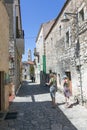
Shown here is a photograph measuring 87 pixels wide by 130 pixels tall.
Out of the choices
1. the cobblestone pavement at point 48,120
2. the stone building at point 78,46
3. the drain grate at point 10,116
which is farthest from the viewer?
the stone building at point 78,46

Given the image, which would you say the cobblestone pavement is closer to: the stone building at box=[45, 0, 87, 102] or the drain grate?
the drain grate

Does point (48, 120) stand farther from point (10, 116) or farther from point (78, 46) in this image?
point (78, 46)

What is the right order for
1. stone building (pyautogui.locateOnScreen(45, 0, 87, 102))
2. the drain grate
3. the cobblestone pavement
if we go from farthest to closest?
stone building (pyautogui.locateOnScreen(45, 0, 87, 102)), the drain grate, the cobblestone pavement

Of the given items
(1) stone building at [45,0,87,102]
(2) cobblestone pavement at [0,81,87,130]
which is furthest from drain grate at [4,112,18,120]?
(1) stone building at [45,0,87,102]

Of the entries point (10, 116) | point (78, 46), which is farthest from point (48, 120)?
point (78, 46)

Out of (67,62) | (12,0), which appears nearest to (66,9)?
(67,62)

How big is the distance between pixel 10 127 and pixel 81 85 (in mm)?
4942

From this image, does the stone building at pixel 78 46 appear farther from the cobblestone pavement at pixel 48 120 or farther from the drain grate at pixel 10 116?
the drain grate at pixel 10 116

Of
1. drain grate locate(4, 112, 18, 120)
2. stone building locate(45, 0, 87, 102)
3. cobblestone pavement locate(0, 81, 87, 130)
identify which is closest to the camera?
cobblestone pavement locate(0, 81, 87, 130)

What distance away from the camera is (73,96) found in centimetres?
1410

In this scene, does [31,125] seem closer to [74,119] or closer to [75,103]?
[74,119]

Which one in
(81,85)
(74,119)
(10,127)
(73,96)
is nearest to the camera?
(10,127)

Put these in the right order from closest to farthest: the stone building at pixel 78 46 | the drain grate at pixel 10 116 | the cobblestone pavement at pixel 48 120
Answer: the cobblestone pavement at pixel 48 120 → the drain grate at pixel 10 116 → the stone building at pixel 78 46

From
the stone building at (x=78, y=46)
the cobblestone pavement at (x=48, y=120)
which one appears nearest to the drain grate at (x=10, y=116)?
the cobblestone pavement at (x=48, y=120)
